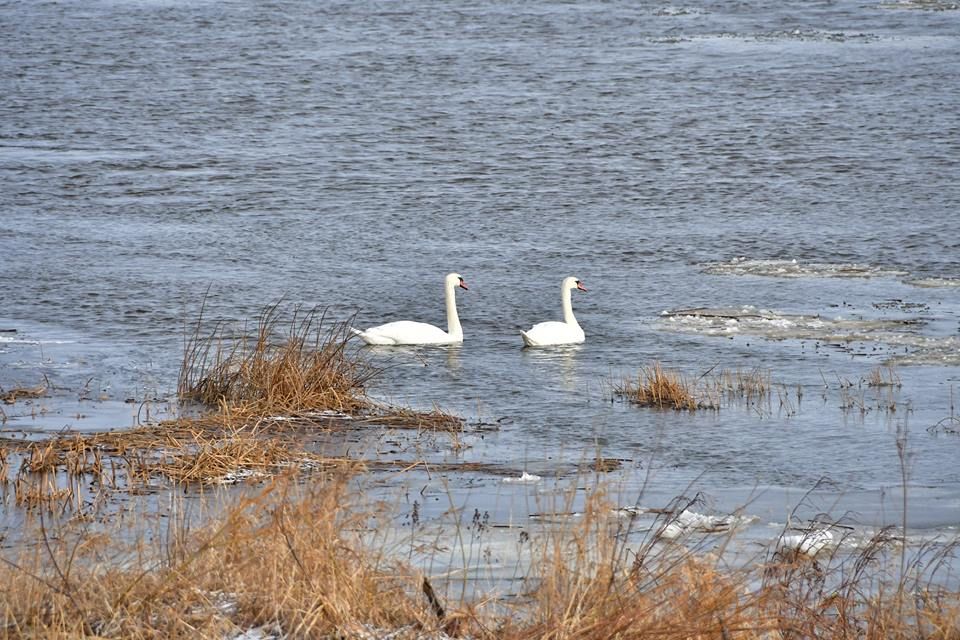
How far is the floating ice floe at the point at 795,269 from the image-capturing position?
18141 millimetres

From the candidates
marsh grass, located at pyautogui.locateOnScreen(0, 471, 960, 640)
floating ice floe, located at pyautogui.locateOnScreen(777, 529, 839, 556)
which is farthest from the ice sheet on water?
marsh grass, located at pyautogui.locateOnScreen(0, 471, 960, 640)

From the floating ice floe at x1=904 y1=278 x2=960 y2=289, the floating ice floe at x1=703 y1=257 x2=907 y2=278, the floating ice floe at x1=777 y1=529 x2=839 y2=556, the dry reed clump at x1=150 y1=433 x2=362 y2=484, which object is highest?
the dry reed clump at x1=150 y1=433 x2=362 y2=484

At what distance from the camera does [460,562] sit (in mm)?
6941

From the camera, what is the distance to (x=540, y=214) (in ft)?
75.0

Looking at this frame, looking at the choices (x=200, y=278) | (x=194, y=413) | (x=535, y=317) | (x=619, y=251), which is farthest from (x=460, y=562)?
(x=619, y=251)

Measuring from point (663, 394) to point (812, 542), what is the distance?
455 centimetres

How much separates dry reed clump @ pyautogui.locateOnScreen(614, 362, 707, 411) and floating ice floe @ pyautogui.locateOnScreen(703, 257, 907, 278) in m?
6.45

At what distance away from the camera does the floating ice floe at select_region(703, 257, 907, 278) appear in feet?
59.5

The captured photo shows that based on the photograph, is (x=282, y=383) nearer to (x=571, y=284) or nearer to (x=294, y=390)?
(x=294, y=390)

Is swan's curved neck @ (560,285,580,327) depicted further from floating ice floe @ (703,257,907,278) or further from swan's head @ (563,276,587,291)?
floating ice floe @ (703,257,907,278)

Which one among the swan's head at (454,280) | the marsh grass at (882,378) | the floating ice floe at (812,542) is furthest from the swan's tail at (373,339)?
the floating ice floe at (812,542)

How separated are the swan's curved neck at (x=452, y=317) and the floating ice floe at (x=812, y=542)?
8013 millimetres

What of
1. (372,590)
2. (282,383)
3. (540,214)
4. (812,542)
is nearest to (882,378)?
(282,383)

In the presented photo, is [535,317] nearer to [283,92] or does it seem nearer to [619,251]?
[619,251]
